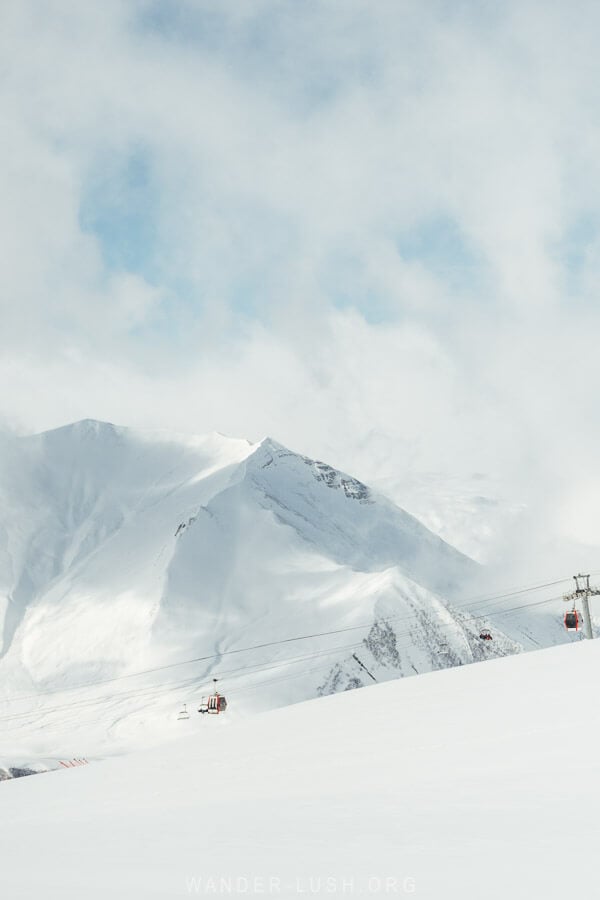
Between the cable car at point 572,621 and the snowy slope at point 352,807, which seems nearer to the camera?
the snowy slope at point 352,807

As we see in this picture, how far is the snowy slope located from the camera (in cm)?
1052

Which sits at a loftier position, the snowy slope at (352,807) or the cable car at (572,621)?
the cable car at (572,621)

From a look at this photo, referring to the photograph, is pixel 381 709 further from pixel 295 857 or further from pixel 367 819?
pixel 295 857

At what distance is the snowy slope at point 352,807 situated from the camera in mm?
10523

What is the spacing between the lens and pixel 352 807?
13.8m

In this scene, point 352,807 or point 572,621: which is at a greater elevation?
point 572,621

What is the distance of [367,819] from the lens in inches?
510

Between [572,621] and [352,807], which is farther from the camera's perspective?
[572,621]

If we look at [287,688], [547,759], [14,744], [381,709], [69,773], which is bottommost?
[547,759]

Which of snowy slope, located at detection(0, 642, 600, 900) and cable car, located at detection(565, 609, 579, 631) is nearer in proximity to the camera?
snowy slope, located at detection(0, 642, 600, 900)

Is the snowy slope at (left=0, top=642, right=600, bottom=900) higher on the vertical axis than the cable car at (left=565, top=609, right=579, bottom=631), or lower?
lower

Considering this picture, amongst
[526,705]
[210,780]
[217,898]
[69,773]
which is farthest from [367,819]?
[69,773]

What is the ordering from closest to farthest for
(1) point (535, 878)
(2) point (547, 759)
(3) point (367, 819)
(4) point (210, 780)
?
(1) point (535, 878), (3) point (367, 819), (2) point (547, 759), (4) point (210, 780)

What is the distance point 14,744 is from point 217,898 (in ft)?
578
